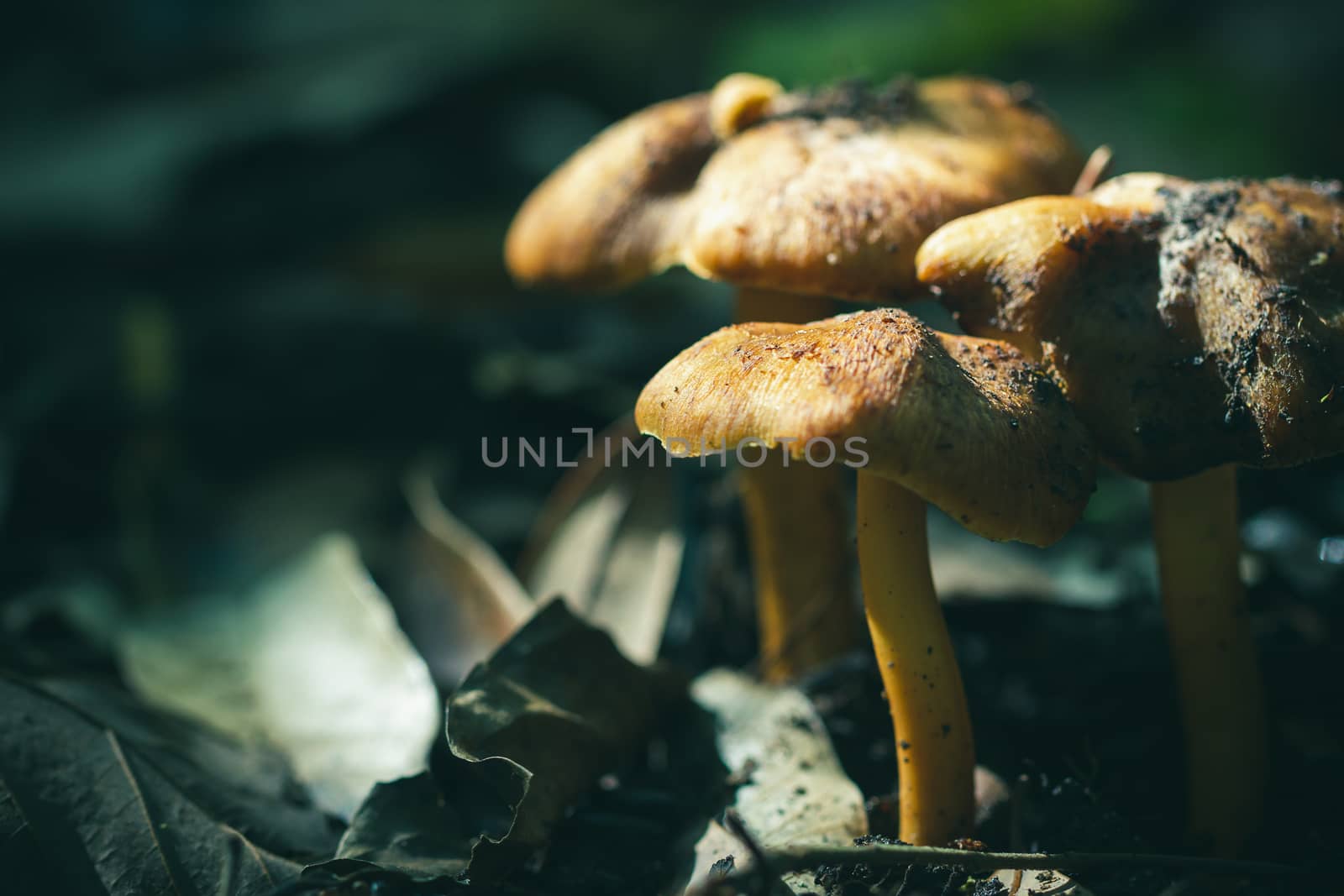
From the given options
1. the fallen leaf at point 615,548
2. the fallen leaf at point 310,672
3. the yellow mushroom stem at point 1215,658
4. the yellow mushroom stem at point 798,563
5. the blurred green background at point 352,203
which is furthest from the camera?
the blurred green background at point 352,203

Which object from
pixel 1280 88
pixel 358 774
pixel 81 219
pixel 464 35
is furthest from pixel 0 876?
pixel 1280 88

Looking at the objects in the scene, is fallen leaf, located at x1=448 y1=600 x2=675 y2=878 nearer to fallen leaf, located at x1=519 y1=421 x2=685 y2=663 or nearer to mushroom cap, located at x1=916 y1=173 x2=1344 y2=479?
fallen leaf, located at x1=519 y1=421 x2=685 y2=663

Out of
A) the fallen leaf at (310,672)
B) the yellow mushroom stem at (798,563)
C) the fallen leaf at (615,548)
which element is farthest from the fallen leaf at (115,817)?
the yellow mushroom stem at (798,563)

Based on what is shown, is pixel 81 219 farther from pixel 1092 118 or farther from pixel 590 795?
pixel 1092 118

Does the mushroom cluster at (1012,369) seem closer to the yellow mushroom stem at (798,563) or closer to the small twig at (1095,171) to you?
the small twig at (1095,171)

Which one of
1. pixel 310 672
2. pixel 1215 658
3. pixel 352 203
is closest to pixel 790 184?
pixel 1215 658

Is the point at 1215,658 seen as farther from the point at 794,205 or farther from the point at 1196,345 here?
the point at 794,205
